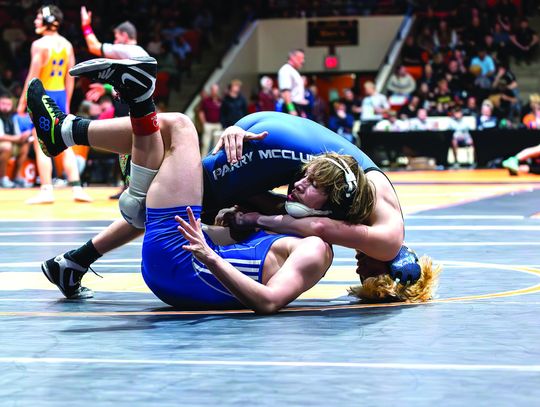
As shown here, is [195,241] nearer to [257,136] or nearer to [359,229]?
[359,229]

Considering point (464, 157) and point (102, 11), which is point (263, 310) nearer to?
point (464, 157)

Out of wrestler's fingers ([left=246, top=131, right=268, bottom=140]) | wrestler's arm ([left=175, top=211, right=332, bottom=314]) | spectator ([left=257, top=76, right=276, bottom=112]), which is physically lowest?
spectator ([left=257, top=76, right=276, bottom=112])

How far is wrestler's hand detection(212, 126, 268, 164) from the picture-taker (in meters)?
4.78

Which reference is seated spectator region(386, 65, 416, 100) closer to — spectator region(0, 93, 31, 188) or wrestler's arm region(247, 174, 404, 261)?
spectator region(0, 93, 31, 188)

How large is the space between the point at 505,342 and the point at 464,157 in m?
14.7

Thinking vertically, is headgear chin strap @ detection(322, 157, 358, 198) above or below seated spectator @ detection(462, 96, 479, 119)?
above

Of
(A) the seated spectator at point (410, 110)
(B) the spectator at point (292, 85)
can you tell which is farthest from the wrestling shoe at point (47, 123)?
(A) the seated spectator at point (410, 110)

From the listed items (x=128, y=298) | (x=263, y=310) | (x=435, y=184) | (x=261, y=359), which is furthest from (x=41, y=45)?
(x=261, y=359)

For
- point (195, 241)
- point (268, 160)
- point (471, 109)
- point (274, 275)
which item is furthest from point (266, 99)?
point (195, 241)

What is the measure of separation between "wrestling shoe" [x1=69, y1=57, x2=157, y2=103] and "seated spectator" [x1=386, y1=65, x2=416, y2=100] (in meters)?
16.1

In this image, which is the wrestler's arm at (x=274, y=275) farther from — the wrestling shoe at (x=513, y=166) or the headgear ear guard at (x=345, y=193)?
the wrestling shoe at (x=513, y=166)

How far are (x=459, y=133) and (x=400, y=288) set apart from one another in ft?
44.7

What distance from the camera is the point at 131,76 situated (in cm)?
449

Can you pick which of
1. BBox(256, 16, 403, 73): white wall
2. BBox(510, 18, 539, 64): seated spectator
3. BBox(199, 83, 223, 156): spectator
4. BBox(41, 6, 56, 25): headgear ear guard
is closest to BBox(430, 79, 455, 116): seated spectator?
BBox(510, 18, 539, 64): seated spectator
